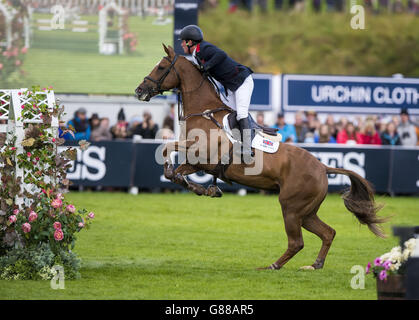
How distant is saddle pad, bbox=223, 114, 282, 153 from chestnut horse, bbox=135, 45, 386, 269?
6 cm

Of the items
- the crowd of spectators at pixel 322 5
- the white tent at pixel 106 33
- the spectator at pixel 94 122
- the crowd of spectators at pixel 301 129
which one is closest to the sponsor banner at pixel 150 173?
the crowd of spectators at pixel 301 129

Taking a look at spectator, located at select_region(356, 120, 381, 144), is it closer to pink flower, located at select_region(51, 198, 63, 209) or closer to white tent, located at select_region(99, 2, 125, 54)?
white tent, located at select_region(99, 2, 125, 54)

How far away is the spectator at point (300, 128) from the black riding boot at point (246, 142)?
10238 mm

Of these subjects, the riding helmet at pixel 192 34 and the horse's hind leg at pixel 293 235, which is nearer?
the riding helmet at pixel 192 34

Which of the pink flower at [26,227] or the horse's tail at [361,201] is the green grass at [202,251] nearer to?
the pink flower at [26,227]

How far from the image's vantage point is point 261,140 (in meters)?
9.66

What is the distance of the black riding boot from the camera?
948cm

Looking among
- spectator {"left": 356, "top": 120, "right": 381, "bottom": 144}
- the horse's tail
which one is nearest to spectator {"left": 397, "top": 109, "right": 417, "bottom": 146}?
spectator {"left": 356, "top": 120, "right": 381, "bottom": 144}

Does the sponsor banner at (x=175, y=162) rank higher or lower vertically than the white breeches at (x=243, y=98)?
lower

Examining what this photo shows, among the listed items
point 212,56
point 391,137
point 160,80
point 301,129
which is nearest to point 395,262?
point 212,56

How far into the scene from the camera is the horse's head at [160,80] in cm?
973
